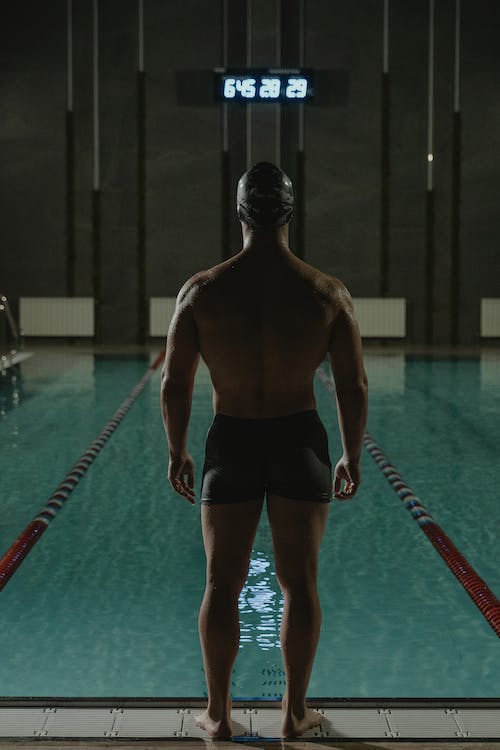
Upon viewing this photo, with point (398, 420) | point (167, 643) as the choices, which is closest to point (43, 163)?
point (398, 420)

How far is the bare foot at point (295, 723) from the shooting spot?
238 centimetres

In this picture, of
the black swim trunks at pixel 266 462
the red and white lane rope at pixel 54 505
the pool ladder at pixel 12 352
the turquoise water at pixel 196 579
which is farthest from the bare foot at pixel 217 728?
the pool ladder at pixel 12 352

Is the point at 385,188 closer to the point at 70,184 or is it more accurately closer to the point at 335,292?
the point at 70,184

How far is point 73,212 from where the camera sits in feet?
50.6

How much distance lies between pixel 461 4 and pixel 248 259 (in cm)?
1382

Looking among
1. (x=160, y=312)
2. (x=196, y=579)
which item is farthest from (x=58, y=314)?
(x=196, y=579)

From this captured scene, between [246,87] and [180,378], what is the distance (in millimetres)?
12761

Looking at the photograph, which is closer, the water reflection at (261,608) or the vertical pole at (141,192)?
the water reflection at (261,608)

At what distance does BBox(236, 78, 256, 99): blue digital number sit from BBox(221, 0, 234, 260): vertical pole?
51 cm

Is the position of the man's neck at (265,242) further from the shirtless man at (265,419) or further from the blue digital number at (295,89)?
the blue digital number at (295,89)

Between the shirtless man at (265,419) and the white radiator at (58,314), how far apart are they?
1303 cm

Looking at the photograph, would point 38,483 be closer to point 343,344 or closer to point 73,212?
point 343,344

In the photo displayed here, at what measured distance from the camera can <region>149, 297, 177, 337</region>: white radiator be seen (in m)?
15.2

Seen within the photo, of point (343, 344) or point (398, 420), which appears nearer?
point (343, 344)
